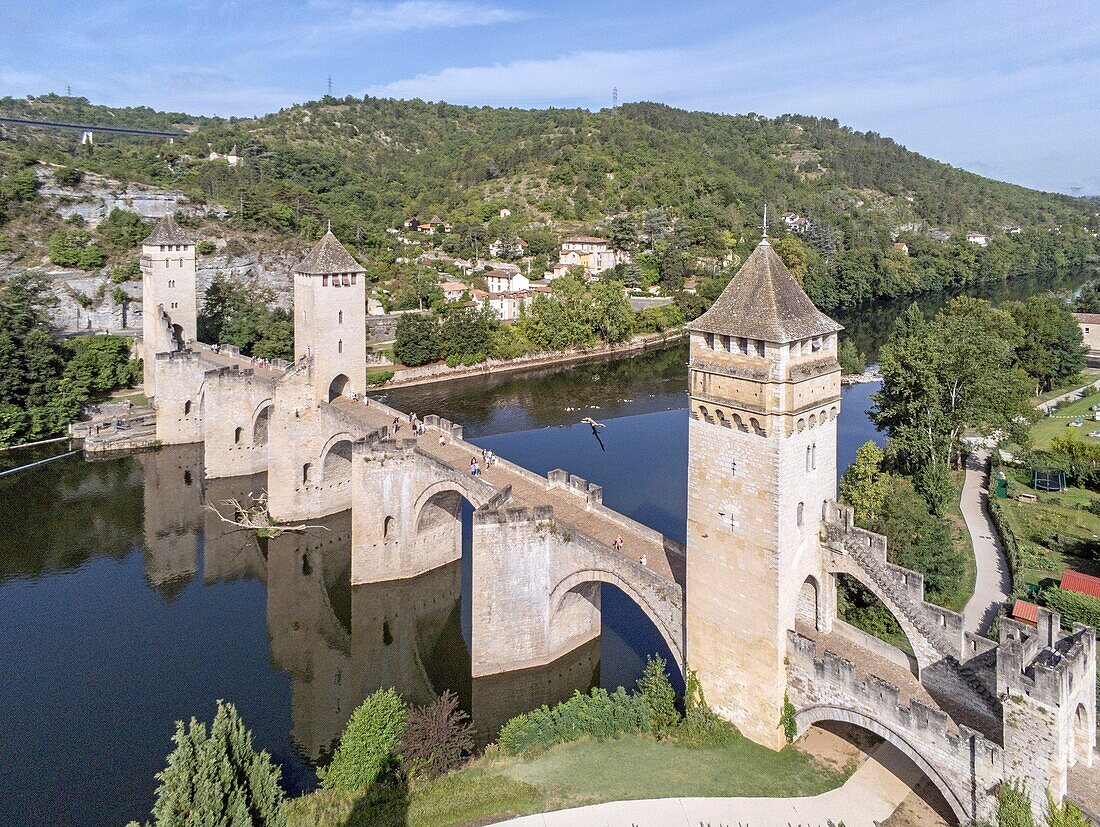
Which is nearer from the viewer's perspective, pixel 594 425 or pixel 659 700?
pixel 659 700

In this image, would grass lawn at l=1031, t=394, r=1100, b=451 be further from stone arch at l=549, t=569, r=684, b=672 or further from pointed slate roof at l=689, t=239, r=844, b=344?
pointed slate roof at l=689, t=239, r=844, b=344

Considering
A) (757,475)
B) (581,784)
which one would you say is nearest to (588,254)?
(757,475)

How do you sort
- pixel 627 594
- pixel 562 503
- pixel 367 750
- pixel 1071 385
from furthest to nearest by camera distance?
pixel 1071 385
pixel 562 503
pixel 627 594
pixel 367 750

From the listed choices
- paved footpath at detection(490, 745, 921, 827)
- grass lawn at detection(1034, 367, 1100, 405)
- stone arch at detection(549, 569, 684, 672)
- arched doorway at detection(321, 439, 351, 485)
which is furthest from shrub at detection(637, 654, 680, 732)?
grass lawn at detection(1034, 367, 1100, 405)

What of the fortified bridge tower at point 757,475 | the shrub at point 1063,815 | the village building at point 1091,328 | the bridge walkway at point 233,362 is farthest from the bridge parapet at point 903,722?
the village building at point 1091,328

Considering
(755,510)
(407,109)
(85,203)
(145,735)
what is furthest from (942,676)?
(407,109)

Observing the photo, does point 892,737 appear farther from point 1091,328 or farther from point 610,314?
point 1091,328
